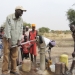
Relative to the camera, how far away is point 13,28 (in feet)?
26.1

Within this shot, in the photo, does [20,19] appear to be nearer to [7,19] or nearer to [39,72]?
[7,19]

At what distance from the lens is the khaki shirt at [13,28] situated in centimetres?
785

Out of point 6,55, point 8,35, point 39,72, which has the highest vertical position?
point 8,35

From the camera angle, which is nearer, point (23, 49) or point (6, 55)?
point (6, 55)

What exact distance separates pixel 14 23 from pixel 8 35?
15.6 inches

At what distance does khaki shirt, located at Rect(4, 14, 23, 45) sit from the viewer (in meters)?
Answer: 7.85

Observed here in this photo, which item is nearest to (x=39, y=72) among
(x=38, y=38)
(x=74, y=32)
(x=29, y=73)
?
(x=29, y=73)

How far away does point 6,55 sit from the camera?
796cm

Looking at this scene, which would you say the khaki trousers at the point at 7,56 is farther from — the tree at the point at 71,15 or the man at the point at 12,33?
the tree at the point at 71,15

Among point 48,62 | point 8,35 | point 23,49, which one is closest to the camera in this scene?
point 8,35

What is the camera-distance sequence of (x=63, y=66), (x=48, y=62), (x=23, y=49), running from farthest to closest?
1. (x=23, y=49)
2. (x=48, y=62)
3. (x=63, y=66)

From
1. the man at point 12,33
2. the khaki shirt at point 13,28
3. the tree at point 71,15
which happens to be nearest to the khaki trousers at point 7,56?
the man at point 12,33

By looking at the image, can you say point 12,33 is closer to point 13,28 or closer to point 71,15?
point 13,28

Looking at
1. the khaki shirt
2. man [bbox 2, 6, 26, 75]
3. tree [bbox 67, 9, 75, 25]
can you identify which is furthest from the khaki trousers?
tree [bbox 67, 9, 75, 25]
